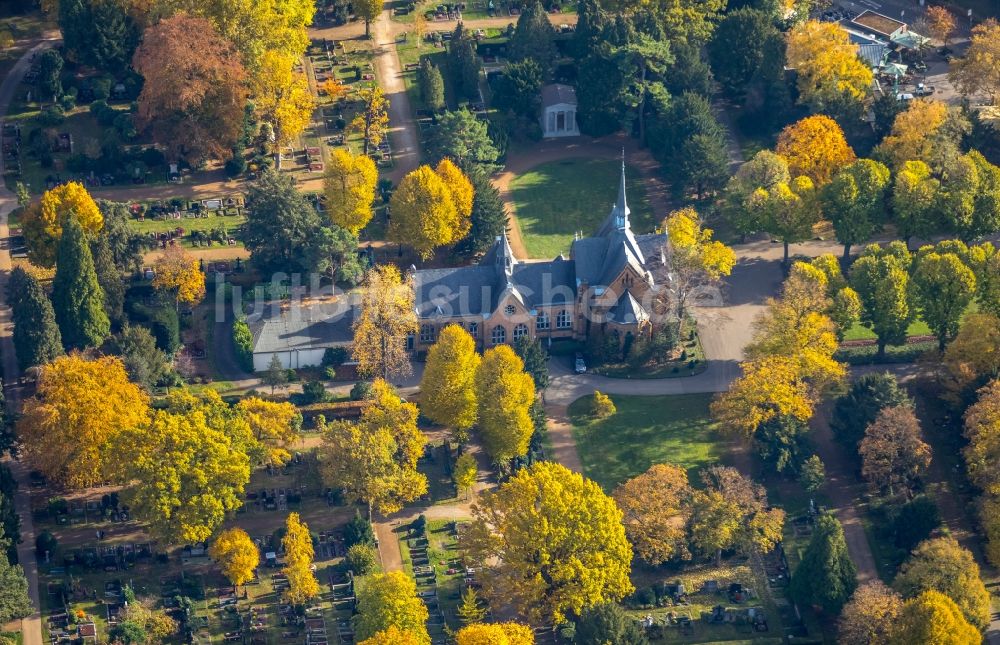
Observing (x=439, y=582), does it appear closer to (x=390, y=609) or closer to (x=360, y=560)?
(x=360, y=560)

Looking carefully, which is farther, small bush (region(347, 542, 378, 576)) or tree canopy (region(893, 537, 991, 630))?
small bush (region(347, 542, 378, 576))

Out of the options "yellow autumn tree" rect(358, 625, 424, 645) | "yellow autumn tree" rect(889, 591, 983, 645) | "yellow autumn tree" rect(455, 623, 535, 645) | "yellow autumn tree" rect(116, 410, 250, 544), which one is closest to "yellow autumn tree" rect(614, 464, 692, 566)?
"yellow autumn tree" rect(455, 623, 535, 645)

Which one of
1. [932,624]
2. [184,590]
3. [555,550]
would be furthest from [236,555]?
[932,624]

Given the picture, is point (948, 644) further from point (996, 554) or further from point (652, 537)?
point (652, 537)

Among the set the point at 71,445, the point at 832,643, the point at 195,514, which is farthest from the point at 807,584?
the point at 71,445

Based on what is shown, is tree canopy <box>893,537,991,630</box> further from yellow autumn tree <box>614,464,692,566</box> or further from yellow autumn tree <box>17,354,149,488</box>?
yellow autumn tree <box>17,354,149,488</box>

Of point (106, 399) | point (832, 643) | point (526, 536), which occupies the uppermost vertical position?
point (106, 399)
